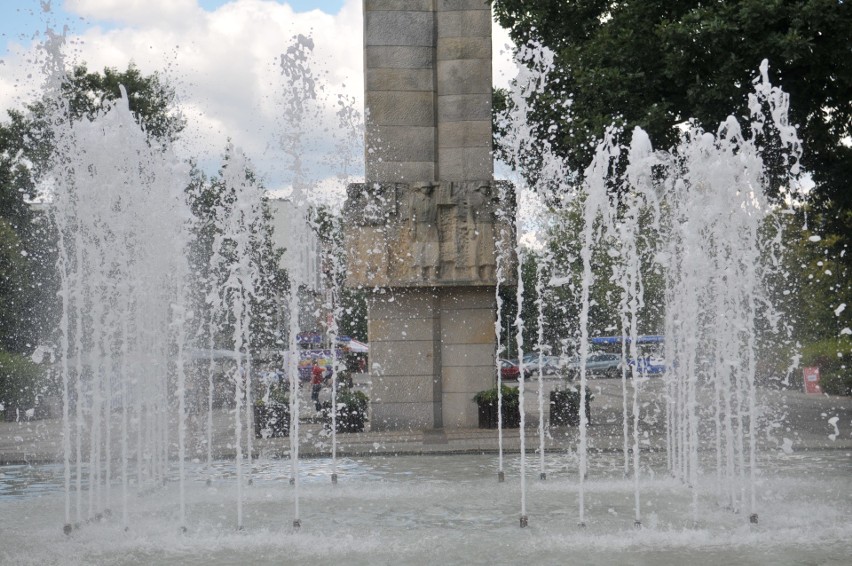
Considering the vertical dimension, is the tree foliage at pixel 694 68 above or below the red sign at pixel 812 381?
above

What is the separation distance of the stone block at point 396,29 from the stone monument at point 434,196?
0.06 ft

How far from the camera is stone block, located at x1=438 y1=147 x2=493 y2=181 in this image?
19.5 meters

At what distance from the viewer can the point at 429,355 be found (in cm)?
1953

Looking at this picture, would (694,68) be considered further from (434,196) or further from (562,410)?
(562,410)

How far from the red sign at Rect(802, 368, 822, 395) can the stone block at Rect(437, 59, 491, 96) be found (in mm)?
19688

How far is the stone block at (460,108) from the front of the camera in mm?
19594

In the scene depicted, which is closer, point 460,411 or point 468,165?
point 468,165

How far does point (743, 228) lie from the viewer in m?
15.9

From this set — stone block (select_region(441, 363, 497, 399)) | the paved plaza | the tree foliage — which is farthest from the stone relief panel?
the tree foliage

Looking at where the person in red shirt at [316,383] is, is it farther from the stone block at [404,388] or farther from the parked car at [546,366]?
the parked car at [546,366]

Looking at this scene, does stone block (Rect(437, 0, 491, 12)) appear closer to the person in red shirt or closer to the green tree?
the person in red shirt

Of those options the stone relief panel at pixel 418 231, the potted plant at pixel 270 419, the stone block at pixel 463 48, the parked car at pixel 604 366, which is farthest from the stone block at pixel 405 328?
the parked car at pixel 604 366

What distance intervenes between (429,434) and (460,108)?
5736mm

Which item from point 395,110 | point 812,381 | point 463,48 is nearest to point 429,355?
point 395,110
